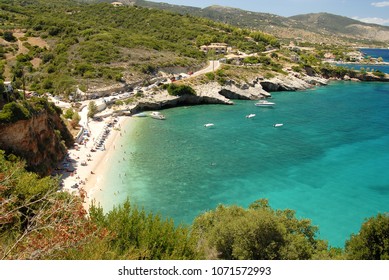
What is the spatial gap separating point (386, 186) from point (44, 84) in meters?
55.2

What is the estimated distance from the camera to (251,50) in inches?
4063

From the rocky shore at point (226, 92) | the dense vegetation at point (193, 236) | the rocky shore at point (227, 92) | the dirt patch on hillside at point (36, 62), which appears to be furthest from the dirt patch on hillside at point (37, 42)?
the dense vegetation at point (193, 236)

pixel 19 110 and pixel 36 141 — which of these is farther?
pixel 36 141

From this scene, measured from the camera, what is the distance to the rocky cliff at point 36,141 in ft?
80.3

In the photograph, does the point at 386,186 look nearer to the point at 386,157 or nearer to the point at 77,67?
the point at 386,157

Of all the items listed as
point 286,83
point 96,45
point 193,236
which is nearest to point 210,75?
point 286,83

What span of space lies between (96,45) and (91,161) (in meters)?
47.1

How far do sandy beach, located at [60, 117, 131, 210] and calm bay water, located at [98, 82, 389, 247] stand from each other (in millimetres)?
1336

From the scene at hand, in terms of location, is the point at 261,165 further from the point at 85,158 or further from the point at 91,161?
the point at 85,158

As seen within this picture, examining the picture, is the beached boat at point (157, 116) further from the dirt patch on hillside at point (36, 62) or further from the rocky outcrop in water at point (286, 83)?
the rocky outcrop in water at point (286, 83)

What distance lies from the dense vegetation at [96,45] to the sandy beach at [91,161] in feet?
49.0

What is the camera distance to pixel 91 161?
1300 inches

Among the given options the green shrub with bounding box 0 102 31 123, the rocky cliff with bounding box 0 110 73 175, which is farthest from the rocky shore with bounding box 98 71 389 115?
the green shrub with bounding box 0 102 31 123

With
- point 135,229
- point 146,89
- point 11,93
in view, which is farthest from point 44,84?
point 135,229
